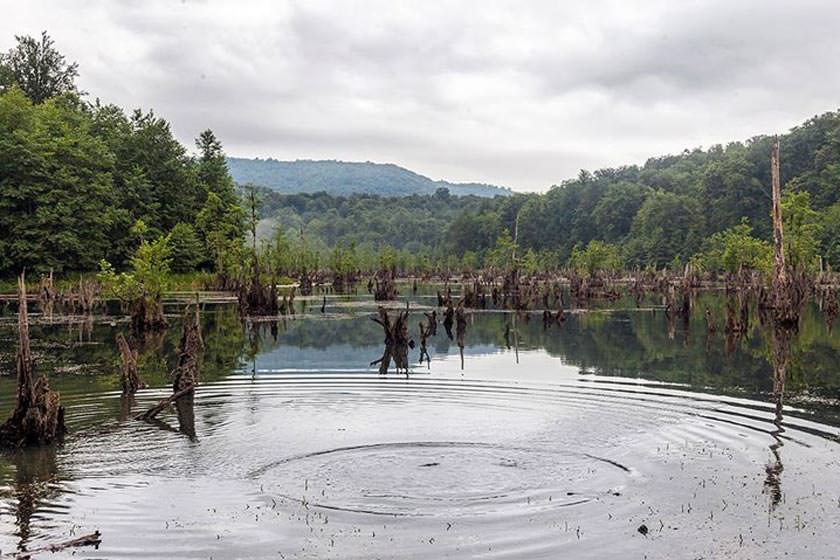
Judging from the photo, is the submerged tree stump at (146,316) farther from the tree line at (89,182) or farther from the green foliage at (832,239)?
the green foliage at (832,239)

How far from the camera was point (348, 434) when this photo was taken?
13.5m

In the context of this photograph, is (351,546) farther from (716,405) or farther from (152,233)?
(152,233)

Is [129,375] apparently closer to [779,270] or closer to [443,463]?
[443,463]

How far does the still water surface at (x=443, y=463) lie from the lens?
8523 mm

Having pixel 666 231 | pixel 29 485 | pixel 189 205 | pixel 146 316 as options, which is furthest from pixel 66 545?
pixel 666 231

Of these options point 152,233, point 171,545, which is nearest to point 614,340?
point 171,545

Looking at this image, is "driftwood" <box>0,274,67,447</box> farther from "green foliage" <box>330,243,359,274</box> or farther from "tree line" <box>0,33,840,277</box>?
"green foliage" <box>330,243,359,274</box>

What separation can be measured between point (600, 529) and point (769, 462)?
4145mm

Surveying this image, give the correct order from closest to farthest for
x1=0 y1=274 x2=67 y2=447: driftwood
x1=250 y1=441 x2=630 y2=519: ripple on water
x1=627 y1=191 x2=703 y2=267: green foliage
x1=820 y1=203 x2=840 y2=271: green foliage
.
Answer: x1=250 y1=441 x2=630 y2=519: ripple on water → x1=0 y1=274 x2=67 y2=447: driftwood → x1=820 y1=203 x2=840 y2=271: green foliage → x1=627 y1=191 x2=703 y2=267: green foliage

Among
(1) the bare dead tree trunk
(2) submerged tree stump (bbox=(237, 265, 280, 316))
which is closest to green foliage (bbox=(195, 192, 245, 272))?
(2) submerged tree stump (bbox=(237, 265, 280, 316))

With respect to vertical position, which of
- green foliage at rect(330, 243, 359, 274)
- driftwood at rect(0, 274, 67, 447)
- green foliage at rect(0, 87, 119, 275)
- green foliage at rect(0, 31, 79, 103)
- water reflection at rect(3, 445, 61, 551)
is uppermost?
green foliage at rect(0, 31, 79, 103)

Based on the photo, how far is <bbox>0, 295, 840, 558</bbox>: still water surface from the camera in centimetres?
852

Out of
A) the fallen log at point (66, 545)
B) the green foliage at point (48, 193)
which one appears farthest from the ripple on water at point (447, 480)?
the green foliage at point (48, 193)

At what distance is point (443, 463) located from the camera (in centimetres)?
1155
